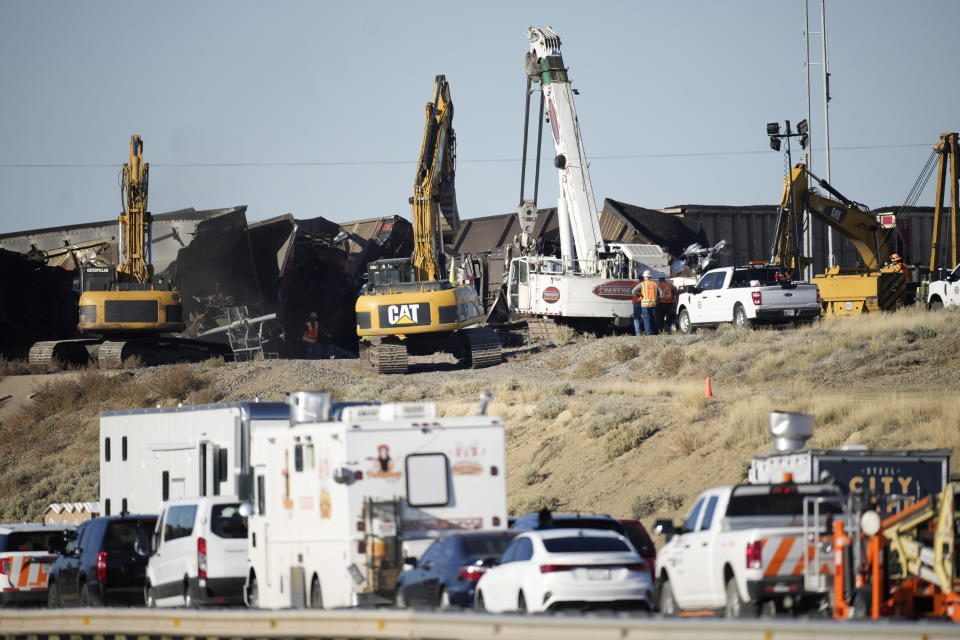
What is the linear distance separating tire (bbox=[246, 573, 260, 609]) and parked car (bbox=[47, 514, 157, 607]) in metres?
2.29

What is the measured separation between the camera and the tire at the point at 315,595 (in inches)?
630

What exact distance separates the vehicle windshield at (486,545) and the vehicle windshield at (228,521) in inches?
175

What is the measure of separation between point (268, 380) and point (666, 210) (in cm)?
2228

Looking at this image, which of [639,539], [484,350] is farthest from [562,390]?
[639,539]

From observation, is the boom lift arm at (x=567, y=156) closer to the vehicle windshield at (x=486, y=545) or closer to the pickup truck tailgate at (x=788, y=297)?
the pickup truck tailgate at (x=788, y=297)

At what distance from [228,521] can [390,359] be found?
22.3m

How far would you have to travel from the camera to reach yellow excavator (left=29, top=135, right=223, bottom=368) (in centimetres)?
4641

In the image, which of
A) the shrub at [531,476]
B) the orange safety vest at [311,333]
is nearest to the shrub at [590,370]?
the shrub at [531,476]

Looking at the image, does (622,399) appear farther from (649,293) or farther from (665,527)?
(665,527)

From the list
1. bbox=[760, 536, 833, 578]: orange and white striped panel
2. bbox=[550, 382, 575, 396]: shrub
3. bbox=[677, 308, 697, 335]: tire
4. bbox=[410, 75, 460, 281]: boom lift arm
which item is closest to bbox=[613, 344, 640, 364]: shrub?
bbox=[677, 308, 697, 335]: tire

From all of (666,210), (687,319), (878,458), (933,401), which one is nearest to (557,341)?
(687,319)

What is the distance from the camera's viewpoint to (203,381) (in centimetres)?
4144

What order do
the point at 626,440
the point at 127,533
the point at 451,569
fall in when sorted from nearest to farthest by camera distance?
the point at 451,569, the point at 127,533, the point at 626,440

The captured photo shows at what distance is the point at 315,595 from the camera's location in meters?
16.2
